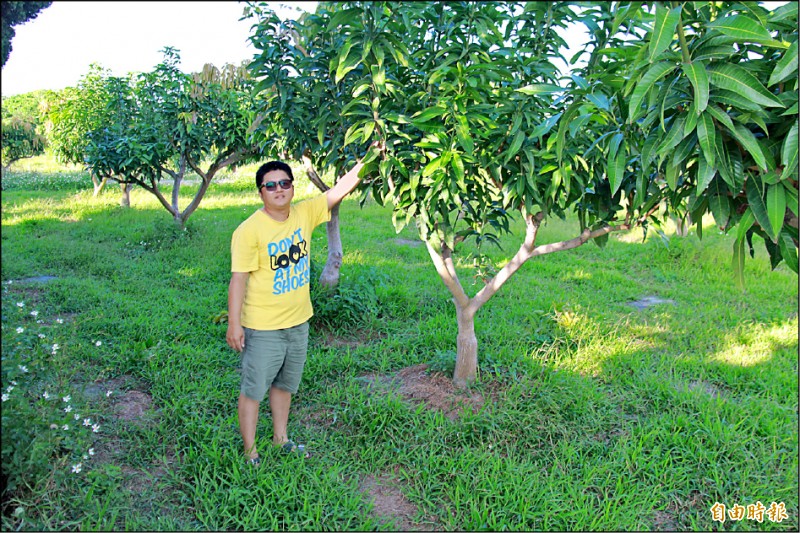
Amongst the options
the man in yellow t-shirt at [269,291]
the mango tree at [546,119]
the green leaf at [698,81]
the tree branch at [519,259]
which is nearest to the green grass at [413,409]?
the man in yellow t-shirt at [269,291]

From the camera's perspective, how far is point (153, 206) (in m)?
10.5

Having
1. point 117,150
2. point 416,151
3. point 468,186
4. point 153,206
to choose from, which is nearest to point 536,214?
point 468,186

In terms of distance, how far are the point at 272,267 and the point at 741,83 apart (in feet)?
6.43

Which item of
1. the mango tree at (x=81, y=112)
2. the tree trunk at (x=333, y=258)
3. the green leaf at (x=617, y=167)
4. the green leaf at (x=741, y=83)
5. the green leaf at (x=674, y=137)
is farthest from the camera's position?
the mango tree at (x=81, y=112)

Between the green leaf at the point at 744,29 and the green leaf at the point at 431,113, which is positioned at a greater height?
the green leaf at the point at 744,29

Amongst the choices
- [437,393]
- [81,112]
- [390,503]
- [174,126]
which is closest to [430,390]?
[437,393]

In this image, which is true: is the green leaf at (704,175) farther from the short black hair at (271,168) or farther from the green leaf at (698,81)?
the short black hair at (271,168)

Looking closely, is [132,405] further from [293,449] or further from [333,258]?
[333,258]

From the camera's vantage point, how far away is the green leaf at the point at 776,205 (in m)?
1.97

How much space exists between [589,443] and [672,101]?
1936 mm

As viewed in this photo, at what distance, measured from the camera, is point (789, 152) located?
6.22 feet

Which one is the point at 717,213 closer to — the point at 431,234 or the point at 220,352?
the point at 431,234

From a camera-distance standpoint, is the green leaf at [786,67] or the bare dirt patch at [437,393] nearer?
the green leaf at [786,67]

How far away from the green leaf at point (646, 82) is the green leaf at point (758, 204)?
55 cm
